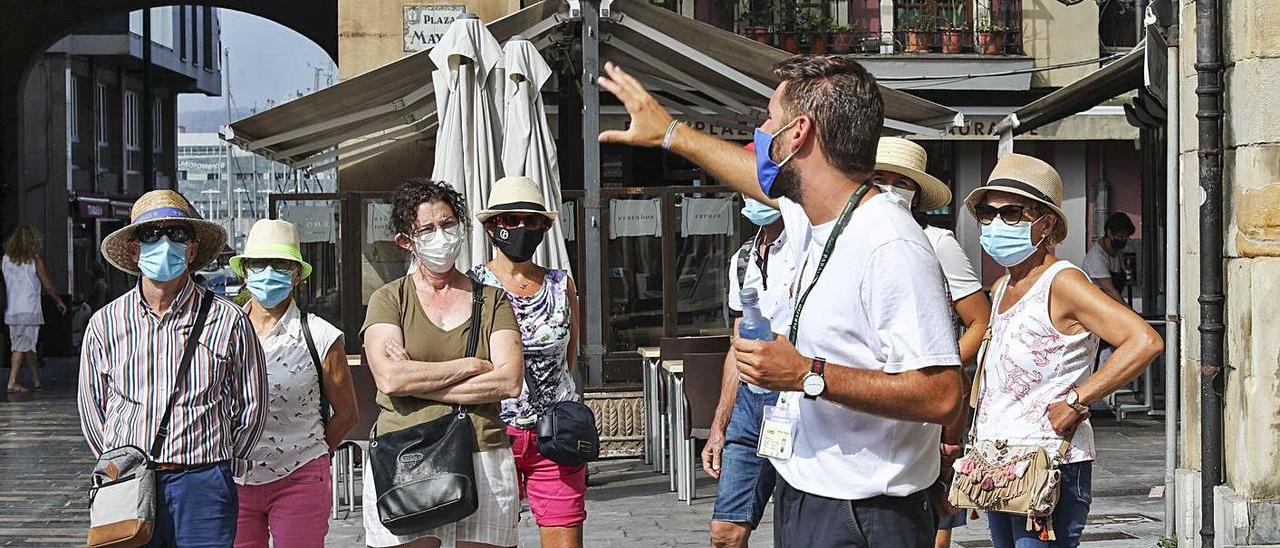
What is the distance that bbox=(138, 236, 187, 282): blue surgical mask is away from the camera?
201 inches

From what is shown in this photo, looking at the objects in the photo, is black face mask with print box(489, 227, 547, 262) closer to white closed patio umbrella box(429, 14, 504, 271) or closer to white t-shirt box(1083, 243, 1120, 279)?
white closed patio umbrella box(429, 14, 504, 271)

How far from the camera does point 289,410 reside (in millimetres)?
5762

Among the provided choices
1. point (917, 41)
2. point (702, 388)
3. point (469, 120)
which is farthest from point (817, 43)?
point (702, 388)

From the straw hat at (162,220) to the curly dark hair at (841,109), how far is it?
258 cm

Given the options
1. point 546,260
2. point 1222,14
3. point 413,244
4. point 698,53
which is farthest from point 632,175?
point 413,244

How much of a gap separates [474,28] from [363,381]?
2.25m

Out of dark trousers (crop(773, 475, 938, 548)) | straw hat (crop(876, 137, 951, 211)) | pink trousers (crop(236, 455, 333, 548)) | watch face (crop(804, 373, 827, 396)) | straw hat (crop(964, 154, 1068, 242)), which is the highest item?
straw hat (crop(876, 137, 951, 211))

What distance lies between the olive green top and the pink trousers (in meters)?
0.59

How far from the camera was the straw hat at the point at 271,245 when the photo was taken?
596 centimetres

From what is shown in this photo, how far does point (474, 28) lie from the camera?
9852mm

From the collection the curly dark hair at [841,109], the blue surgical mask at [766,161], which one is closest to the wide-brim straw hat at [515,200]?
the blue surgical mask at [766,161]

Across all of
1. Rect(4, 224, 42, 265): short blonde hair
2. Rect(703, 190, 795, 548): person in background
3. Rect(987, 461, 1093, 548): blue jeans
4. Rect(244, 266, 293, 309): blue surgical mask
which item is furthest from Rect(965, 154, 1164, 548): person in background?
Rect(4, 224, 42, 265): short blonde hair

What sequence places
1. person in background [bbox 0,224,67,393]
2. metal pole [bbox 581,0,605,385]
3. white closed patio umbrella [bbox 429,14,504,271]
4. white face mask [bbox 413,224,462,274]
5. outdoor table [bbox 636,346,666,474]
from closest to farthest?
white face mask [bbox 413,224,462,274]
white closed patio umbrella [bbox 429,14,504,271]
metal pole [bbox 581,0,605,385]
outdoor table [bbox 636,346,666,474]
person in background [bbox 0,224,67,393]

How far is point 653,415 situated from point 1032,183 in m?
6.28
